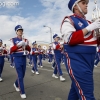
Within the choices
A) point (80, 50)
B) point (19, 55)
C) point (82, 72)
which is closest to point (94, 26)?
point (80, 50)

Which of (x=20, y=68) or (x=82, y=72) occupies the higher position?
(x=82, y=72)

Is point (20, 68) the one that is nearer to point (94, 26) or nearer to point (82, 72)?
point (82, 72)

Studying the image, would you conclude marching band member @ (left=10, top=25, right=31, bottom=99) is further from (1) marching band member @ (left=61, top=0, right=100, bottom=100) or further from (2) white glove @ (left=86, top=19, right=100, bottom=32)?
(2) white glove @ (left=86, top=19, right=100, bottom=32)

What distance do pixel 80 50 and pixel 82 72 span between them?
0.31 m

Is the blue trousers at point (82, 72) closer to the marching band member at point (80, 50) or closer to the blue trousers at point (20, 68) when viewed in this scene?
the marching band member at point (80, 50)

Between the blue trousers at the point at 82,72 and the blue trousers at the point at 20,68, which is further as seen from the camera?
the blue trousers at the point at 20,68

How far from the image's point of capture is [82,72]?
251 cm

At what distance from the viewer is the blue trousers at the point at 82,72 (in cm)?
250

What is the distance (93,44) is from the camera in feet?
8.54

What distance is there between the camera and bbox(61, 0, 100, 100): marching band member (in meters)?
2.45

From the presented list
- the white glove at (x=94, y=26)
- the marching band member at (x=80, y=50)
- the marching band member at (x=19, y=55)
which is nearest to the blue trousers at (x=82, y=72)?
the marching band member at (x=80, y=50)

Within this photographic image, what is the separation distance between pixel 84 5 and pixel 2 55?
697 centimetres

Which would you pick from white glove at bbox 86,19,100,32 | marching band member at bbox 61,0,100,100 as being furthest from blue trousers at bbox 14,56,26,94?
white glove at bbox 86,19,100,32

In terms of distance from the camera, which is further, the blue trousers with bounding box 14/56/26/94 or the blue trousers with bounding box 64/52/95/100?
the blue trousers with bounding box 14/56/26/94
